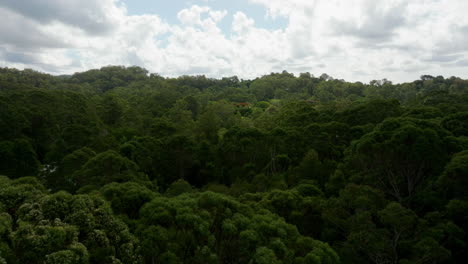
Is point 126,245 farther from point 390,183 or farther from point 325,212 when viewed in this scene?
point 390,183

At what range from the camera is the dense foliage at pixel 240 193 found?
956cm

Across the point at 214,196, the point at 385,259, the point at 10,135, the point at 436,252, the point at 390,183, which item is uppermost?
the point at 10,135

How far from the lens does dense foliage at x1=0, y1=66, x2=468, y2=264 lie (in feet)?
31.4

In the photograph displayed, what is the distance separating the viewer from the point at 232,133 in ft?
98.6

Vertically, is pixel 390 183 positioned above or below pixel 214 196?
below

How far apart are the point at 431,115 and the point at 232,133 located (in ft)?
55.7

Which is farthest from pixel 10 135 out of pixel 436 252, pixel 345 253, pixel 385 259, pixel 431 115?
pixel 431 115

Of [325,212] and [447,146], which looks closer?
[325,212]

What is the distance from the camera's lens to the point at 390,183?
61.5 ft

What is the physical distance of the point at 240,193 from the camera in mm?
Answer: 21250

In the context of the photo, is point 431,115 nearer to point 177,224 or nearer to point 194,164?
point 194,164

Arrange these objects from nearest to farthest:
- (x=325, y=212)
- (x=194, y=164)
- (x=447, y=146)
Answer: (x=325, y=212)
(x=447, y=146)
(x=194, y=164)

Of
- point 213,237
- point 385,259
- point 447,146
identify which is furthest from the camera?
point 447,146

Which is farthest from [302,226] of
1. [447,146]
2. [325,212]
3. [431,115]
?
[431,115]
